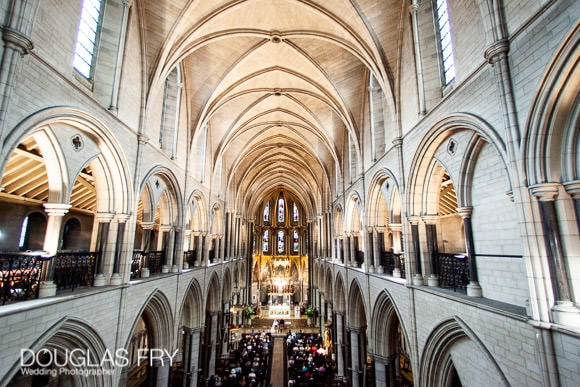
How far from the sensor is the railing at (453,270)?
24.5ft

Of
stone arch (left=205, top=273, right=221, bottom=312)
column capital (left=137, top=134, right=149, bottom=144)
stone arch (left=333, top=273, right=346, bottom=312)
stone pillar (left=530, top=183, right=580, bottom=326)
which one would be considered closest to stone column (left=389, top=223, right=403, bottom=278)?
stone pillar (left=530, top=183, right=580, bottom=326)

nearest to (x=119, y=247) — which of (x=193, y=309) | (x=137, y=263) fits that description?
(x=137, y=263)

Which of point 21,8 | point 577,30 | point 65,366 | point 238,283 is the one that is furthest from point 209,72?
point 238,283

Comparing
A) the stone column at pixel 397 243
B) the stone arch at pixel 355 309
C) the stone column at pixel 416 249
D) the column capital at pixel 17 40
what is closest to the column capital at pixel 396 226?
the stone column at pixel 397 243

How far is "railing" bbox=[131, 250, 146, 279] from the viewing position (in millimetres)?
10352

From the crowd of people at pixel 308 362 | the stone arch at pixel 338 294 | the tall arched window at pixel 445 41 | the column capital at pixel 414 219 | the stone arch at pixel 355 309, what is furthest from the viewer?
the stone arch at pixel 338 294

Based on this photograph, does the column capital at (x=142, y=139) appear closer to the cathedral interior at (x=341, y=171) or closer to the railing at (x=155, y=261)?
the cathedral interior at (x=341, y=171)

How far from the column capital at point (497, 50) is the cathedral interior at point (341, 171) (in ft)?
0.09

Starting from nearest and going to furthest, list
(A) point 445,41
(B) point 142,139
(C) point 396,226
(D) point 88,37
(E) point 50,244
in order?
(E) point 50,244 < (D) point 88,37 < (A) point 445,41 < (B) point 142,139 < (C) point 396,226

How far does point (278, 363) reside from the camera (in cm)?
2073

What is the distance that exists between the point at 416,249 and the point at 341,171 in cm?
1134

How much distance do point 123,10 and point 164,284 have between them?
387 inches

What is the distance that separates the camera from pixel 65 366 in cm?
737

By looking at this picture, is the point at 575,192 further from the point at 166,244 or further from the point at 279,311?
the point at 279,311
